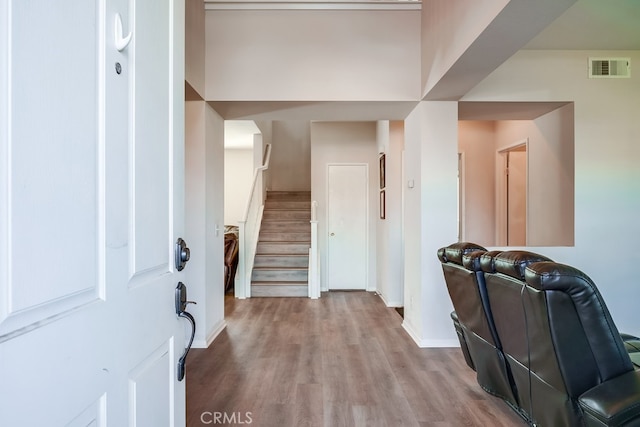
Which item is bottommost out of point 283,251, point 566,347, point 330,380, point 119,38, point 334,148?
point 330,380

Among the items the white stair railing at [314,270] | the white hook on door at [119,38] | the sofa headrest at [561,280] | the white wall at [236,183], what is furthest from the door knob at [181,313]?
the white wall at [236,183]

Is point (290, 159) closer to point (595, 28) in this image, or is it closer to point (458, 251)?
point (595, 28)

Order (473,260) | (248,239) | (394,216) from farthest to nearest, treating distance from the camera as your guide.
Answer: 1. (248,239)
2. (394,216)
3. (473,260)

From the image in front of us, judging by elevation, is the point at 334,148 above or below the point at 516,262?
above

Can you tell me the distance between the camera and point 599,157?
11.1 feet

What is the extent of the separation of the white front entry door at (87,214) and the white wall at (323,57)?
8.05 ft

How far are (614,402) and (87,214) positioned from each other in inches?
65.8

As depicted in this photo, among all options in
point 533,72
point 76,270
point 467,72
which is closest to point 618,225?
point 533,72

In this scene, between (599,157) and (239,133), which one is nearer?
(599,157)

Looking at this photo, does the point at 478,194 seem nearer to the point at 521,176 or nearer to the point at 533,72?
the point at 521,176

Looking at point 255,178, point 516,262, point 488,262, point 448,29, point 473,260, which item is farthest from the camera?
point 255,178

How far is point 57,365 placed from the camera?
0.57m

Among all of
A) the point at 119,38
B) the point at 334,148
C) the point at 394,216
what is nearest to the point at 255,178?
the point at 334,148

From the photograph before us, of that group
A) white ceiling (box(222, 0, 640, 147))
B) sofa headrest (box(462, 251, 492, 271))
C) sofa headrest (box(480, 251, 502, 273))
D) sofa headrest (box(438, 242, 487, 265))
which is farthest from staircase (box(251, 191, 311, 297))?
sofa headrest (box(480, 251, 502, 273))
